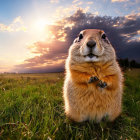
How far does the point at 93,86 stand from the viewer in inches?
118

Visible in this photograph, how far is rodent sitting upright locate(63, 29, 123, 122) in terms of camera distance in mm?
3004

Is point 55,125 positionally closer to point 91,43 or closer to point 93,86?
point 93,86

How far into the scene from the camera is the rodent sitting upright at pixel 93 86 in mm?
3004

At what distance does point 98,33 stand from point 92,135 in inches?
100

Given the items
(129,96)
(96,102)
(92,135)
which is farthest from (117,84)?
(129,96)

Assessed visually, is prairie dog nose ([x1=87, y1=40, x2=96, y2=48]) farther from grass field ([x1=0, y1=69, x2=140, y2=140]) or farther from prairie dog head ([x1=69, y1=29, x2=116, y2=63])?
grass field ([x1=0, y1=69, x2=140, y2=140])

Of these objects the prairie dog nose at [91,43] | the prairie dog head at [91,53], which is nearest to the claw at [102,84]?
the prairie dog head at [91,53]

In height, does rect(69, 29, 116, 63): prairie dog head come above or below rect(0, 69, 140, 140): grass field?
above

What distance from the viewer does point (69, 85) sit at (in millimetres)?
3268

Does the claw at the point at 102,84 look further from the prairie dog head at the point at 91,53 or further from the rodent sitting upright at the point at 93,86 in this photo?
the prairie dog head at the point at 91,53

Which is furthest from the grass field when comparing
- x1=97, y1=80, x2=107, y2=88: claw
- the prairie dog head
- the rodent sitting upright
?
→ the prairie dog head

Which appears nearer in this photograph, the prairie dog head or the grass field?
the grass field

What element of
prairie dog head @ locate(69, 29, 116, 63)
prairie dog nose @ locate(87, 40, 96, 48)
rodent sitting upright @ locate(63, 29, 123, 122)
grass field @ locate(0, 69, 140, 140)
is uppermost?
prairie dog nose @ locate(87, 40, 96, 48)

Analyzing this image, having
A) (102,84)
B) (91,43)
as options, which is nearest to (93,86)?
(102,84)
